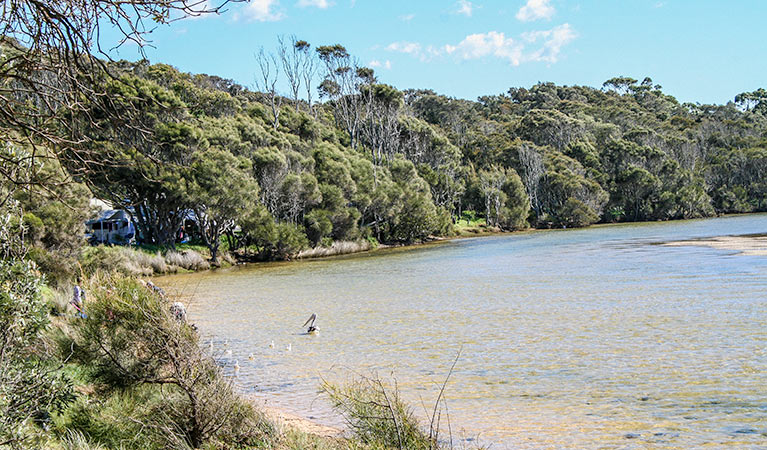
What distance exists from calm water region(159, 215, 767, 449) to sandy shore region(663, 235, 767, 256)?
16.3 ft

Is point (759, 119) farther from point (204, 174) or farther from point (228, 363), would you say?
point (228, 363)

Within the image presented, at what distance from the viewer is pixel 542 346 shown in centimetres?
1379

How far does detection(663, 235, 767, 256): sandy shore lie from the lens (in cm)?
3391

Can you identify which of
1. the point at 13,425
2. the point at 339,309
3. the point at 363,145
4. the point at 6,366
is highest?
the point at 363,145

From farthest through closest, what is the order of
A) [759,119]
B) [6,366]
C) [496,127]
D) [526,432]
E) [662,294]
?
[759,119], [496,127], [662,294], [526,432], [6,366]

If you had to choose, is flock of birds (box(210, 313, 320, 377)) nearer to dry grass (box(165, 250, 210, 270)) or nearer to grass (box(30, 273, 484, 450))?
grass (box(30, 273, 484, 450))

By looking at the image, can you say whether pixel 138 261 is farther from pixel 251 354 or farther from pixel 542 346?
pixel 542 346

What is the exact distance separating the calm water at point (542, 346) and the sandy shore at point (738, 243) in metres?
4.97

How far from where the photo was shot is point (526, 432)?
8430 millimetres

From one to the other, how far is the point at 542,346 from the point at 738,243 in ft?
105

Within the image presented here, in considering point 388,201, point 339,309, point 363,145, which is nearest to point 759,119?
point 363,145

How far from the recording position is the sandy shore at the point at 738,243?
33.9 m

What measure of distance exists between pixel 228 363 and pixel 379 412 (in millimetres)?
7958

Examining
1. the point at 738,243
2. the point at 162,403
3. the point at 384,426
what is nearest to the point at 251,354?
the point at 162,403
